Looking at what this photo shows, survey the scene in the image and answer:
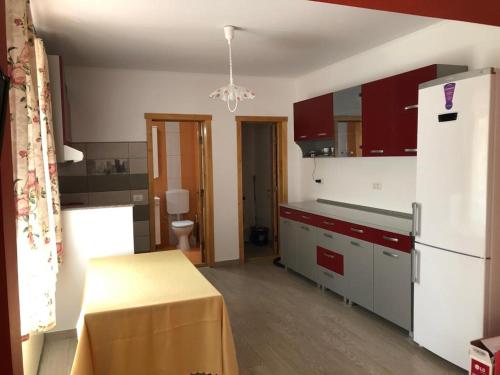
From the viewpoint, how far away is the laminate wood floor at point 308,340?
3.03 metres

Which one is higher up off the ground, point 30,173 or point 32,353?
point 30,173

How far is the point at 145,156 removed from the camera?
5332 mm

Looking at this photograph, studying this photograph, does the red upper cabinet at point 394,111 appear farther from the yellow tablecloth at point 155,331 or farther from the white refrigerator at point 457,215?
the yellow tablecloth at point 155,331

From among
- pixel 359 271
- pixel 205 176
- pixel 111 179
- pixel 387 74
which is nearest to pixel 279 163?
pixel 205 176

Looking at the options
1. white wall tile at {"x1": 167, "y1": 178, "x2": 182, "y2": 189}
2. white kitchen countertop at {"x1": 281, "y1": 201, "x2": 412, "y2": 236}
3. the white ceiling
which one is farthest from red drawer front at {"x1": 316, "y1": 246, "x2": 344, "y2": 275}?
white wall tile at {"x1": 167, "y1": 178, "x2": 182, "y2": 189}

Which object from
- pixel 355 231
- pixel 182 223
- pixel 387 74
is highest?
pixel 387 74

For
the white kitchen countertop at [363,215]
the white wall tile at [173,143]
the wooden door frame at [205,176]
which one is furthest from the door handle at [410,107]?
the white wall tile at [173,143]

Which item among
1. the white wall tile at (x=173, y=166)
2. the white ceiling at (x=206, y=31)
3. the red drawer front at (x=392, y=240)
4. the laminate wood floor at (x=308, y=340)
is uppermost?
the white ceiling at (x=206, y=31)

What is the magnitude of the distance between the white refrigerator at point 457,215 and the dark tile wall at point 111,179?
3439mm

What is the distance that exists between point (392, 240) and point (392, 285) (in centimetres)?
40

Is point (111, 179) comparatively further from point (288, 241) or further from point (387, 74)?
point (387, 74)

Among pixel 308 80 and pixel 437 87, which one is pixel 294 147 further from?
pixel 437 87

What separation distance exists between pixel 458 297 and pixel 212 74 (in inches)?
160

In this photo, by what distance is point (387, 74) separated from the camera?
427 cm
